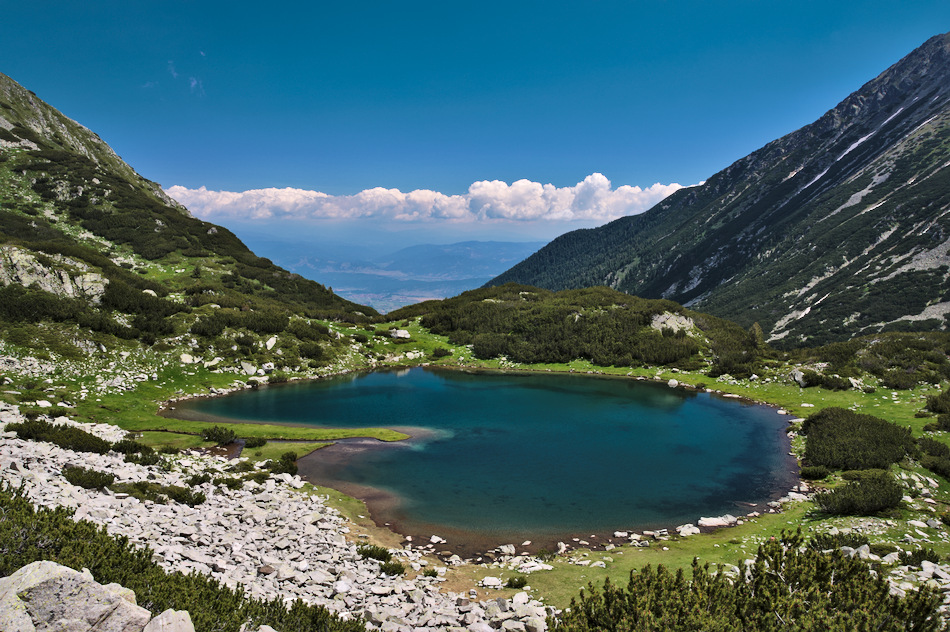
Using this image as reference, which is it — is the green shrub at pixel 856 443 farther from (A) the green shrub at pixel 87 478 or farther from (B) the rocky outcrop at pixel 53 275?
(B) the rocky outcrop at pixel 53 275

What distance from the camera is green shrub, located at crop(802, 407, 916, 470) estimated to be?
81.0ft

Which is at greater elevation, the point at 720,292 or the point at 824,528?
the point at 720,292

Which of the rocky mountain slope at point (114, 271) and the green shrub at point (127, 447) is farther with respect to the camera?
the rocky mountain slope at point (114, 271)

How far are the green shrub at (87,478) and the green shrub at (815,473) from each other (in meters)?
35.1

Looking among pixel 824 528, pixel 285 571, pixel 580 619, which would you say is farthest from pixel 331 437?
pixel 824 528

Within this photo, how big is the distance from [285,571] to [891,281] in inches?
5476

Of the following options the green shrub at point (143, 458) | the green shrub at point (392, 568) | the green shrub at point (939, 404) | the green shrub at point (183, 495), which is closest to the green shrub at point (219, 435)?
the green shrub at point (143, 458)

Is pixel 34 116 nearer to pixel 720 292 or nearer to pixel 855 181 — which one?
pixel 720 292

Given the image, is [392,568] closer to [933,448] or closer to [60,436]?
[60,436]

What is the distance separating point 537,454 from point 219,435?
21661 mm

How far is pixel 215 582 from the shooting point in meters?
10.7

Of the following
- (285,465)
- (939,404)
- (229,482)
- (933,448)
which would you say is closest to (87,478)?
(229,482)

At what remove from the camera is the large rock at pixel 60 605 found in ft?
22.4

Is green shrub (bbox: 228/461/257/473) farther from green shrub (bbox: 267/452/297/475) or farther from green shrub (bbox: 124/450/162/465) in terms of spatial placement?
green shrub (bbox: 124/450/162/465)
